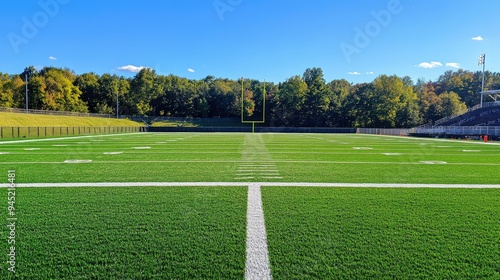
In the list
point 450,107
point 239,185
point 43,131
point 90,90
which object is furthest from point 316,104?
point 239,185

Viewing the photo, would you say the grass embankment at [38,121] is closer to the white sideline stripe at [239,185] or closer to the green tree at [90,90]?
the green tree at [90,90]

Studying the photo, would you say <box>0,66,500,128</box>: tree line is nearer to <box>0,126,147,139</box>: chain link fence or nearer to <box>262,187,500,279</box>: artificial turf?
<box>0,126,147,139</box>: chain link fence

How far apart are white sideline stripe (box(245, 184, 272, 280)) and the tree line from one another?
183 feet

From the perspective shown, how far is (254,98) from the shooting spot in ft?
243

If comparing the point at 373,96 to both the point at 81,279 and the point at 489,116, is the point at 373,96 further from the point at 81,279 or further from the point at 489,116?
the point at 81,279

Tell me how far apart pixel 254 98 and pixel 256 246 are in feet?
236

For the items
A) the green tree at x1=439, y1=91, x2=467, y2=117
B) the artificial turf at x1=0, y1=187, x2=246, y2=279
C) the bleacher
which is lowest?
the artificial turf at x1=0, y1=187, x2=246, y2=279

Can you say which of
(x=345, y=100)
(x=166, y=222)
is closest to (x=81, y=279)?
(x=166, y=222)

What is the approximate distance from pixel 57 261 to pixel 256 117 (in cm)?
Result: 6639

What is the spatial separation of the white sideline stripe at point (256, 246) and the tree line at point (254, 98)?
55838mm

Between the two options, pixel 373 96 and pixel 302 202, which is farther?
pixel 373 96

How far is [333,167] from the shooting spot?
8164 millimetres

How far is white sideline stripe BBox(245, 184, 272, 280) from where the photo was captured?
2.53m

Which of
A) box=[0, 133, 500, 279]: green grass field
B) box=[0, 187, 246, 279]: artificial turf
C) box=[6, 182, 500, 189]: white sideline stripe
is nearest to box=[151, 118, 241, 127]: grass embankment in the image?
box=[6, 182, 500, 189]: white sideline stripe
